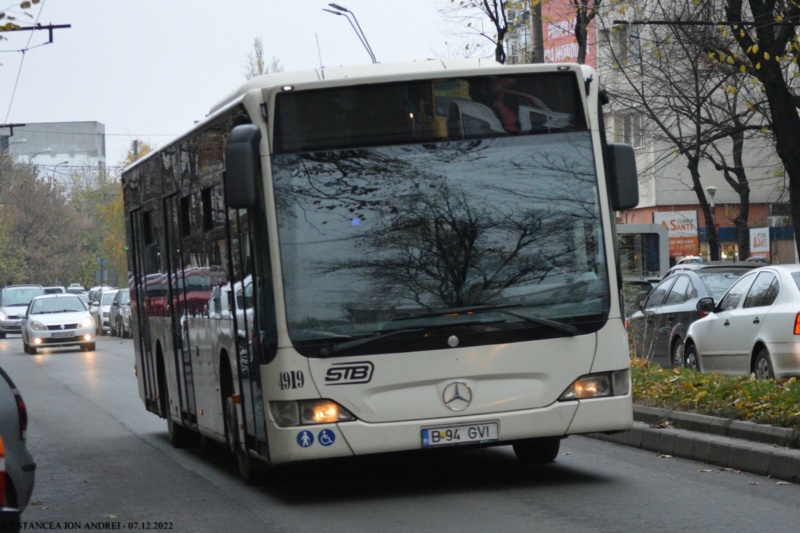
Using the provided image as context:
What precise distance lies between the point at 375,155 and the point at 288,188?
62 centimetres

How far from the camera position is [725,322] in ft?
56.4

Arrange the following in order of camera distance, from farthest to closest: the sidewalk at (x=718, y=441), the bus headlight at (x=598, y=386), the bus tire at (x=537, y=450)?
the bus tire at (x=537, y=450)
the sidewalk at (x=718, y=441)
the bus headlight at (x=598, y=386)

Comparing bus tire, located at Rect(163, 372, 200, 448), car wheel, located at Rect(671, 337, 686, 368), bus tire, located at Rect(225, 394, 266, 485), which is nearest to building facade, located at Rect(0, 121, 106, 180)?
car wheel, located at Rect(671, 337, 686, 368)

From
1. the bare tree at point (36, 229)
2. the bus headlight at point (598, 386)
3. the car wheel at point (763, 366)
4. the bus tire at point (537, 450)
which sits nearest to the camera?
the bus headlight at point (598, 386)

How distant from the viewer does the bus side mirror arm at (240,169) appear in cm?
929

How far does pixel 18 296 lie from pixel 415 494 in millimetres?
52323

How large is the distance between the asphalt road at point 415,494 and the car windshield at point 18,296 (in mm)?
46341

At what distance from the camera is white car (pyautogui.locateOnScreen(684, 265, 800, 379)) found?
598 inches

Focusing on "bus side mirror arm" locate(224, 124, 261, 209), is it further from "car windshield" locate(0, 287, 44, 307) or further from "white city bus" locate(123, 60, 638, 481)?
"car windshield" locate(0, 287, 44, 307)

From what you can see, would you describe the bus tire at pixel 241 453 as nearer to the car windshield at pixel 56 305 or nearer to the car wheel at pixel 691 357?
the car wheel at pixel 691 357

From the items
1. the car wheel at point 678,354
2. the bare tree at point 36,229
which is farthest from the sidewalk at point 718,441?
the bare tree at point 36,229

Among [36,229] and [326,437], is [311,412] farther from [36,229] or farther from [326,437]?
[36,229]

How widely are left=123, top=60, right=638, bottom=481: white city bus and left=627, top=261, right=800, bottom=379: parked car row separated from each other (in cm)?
571

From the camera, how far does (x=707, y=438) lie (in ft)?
38.3
